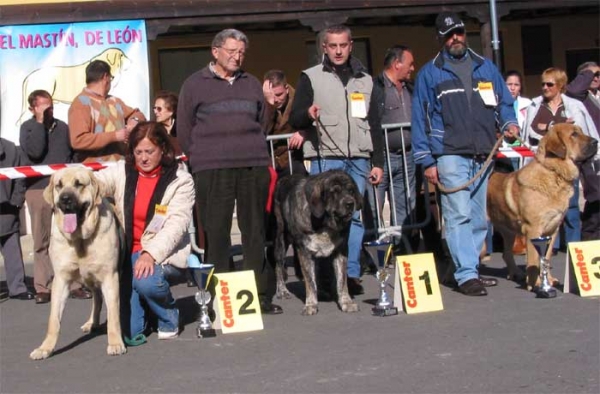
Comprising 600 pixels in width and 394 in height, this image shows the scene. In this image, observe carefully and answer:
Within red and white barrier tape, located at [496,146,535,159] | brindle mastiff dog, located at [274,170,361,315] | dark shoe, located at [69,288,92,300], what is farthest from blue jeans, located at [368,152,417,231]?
dark shoe, located at [69,288,92,300]

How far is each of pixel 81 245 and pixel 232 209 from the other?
1543mm

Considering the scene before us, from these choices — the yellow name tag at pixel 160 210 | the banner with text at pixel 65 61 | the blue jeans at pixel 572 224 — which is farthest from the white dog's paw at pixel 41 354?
the banner with text at pixel 65 61

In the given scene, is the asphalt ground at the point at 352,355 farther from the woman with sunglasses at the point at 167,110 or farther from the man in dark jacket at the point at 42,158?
the woman with sunglasses at the point at 167,110

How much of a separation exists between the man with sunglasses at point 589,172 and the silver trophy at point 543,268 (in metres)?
3.19

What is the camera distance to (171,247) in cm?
667

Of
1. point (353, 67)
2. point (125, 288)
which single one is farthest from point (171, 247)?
point (353, 67)

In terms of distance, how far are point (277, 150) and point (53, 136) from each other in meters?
2.08

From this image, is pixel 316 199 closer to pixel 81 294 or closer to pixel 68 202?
pixel 68 202

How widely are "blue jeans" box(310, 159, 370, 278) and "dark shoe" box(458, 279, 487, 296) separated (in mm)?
937

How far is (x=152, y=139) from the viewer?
674cm

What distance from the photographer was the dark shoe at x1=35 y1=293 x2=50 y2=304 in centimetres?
884

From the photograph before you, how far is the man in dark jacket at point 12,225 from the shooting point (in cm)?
906

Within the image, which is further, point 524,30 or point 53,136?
point 524,30

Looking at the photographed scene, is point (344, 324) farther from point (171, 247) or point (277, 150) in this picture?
point (277, 150)
